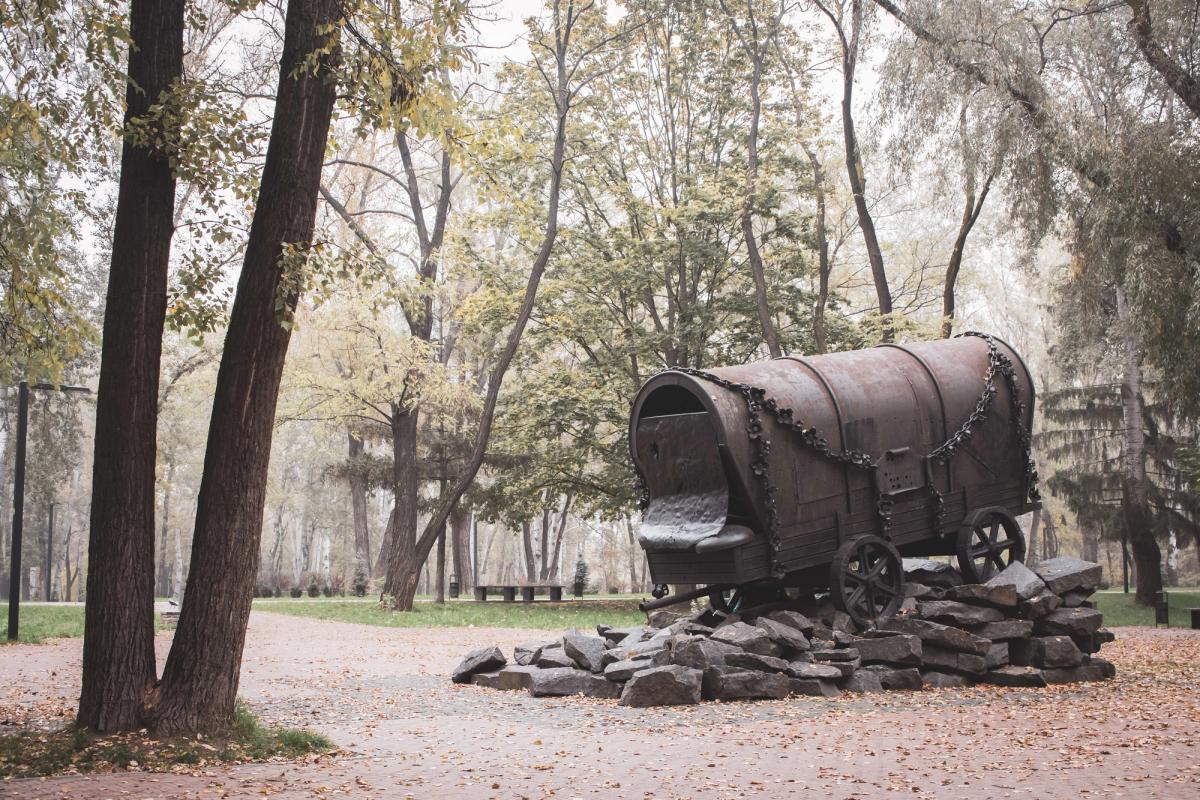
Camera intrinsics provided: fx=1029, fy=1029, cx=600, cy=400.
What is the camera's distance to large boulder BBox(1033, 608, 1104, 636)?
11.0 metres

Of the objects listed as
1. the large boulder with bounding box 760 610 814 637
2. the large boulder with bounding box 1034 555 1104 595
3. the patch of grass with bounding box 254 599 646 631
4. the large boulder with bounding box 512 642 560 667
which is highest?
the large boulder with bounding box 1034 555 1104 595

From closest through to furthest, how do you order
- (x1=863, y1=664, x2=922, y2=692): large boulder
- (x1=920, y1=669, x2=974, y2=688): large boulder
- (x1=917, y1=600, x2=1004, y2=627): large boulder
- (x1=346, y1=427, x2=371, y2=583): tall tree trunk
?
(x1=863, y1=664, x2=922, y2=692): large boulder
(x1=920, y1=669, x2=974, y2=688): large boulder
(x1=917, y1=600, x2=1004, y2=627): large boulder
(x1=346, y1=427, x2=371, y2=583): tall tree trunk

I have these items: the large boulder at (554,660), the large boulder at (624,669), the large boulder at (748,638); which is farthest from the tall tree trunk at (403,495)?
the large boulder at (748,638)

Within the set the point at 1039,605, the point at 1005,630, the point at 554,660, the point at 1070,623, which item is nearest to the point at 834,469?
the point at 1005,630

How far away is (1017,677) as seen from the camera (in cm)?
1051

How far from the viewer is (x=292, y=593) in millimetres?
38719

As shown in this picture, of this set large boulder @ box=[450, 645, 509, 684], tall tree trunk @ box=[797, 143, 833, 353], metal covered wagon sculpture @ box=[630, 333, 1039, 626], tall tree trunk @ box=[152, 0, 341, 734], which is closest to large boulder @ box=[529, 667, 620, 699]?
large boulder @ box=[450, 645, 509, 684]

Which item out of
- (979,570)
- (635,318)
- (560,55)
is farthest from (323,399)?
(979,570)

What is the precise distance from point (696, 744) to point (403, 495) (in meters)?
18.2

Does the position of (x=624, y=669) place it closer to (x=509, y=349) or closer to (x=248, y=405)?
(x=248, y=405)

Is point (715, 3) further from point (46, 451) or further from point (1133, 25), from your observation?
point (46, 451)

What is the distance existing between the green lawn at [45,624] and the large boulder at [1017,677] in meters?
13.8

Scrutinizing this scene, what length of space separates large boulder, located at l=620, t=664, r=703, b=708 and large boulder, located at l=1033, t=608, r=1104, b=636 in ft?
13.6

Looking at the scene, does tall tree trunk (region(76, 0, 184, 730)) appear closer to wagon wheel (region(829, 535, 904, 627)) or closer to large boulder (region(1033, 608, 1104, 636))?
wagon wheel (region(829, 535, 904, 627))
